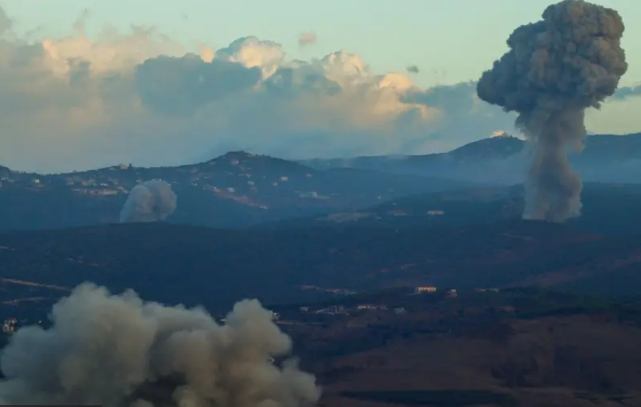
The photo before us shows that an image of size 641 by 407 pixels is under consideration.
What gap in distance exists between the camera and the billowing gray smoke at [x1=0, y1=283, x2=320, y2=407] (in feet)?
235

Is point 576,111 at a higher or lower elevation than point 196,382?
higher

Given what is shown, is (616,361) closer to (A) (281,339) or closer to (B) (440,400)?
(B) (440,400)

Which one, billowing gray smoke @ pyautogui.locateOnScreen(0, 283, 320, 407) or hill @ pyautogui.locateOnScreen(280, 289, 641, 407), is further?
hill @ pyautogui.locateOnScreen(280, 289, 641, 407)

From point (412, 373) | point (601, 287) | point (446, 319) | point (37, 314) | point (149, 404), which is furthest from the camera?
point (601, 287)

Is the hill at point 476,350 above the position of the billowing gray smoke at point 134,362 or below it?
below

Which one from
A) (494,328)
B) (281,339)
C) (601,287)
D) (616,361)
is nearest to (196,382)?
(281,339)

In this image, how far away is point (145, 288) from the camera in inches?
7672

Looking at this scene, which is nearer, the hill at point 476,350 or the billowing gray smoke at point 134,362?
the billowing gray smoke at point 134,362

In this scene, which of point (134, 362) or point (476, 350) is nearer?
point (134, 362)

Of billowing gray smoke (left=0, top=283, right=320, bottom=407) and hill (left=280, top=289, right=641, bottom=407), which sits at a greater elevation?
billowing gray smoke (left=0, top=283, right=320, bottom=407)

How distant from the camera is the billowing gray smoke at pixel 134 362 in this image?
235 ft

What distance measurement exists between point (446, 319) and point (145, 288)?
64.4 meters

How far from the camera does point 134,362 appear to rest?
7212 centimetres

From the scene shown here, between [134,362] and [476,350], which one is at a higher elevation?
[134,362]
